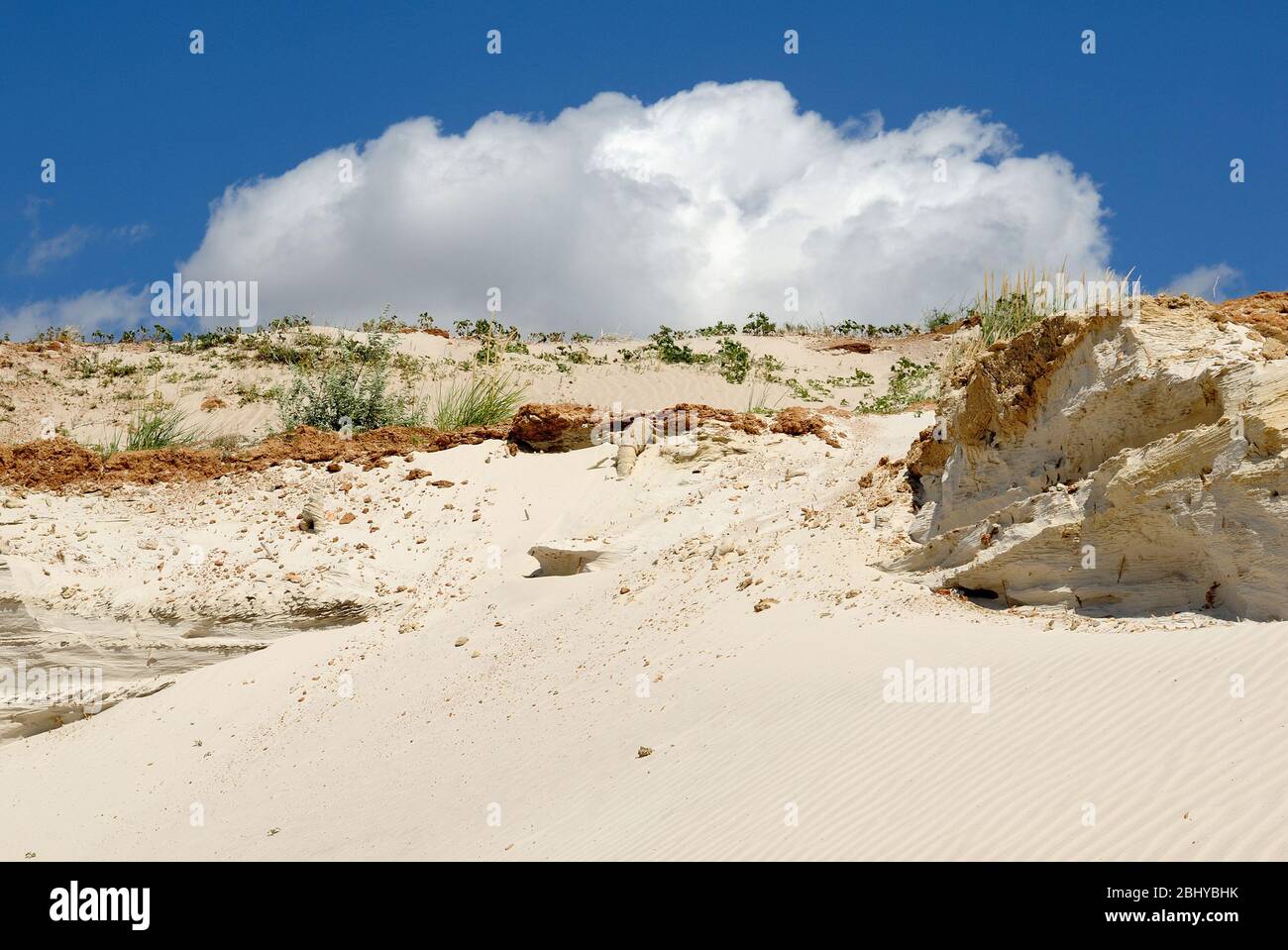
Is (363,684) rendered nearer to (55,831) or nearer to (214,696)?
(214,696)

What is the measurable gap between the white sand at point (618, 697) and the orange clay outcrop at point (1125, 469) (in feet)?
1.23

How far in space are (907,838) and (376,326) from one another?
25.6m

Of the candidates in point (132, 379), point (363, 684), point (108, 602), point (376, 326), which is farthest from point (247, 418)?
point (363, 684)

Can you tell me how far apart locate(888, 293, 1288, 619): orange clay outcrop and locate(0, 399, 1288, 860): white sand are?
0.38 meters

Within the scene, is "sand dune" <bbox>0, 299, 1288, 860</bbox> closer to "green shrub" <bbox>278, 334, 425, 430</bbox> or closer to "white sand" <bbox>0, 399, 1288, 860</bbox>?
"white sand" <bbox>0, 399, 1288, 860</bbox>

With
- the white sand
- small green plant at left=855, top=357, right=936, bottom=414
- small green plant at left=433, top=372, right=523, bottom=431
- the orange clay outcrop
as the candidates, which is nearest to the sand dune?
the white sand

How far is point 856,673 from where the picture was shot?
307 inches

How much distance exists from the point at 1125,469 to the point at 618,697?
3955mm

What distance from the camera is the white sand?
18.5ft

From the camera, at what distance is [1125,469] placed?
7.99m
